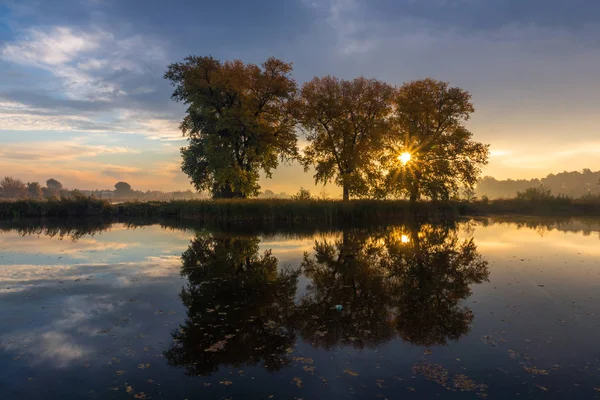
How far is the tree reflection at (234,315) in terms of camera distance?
639 cm

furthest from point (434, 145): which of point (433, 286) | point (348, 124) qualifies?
point (433, 286)

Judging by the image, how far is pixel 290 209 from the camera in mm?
36938

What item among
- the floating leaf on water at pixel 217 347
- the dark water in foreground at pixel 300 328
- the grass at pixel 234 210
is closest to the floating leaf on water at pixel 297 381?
the dark water in foreground at pixel 300 328

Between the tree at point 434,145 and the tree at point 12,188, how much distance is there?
13803cm

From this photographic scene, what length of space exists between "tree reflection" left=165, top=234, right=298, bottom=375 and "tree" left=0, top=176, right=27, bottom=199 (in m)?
149

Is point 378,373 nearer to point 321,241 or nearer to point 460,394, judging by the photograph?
point 460,394

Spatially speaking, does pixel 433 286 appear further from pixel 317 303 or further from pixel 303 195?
pixel 303 195

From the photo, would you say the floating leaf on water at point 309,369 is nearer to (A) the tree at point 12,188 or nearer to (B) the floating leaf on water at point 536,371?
(B) the floating leaf on water at point 536,371

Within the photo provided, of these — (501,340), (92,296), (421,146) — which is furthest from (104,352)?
(421,146)

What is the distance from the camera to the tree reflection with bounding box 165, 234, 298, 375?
21.0 ft

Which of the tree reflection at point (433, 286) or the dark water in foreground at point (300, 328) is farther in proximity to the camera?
the tree reflection at point (433, 286)

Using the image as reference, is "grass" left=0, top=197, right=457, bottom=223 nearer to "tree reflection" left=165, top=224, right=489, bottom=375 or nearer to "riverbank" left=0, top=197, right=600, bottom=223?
"riverbank" left=0, top=197, right=600, bottom=223

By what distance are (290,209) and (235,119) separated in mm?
13847

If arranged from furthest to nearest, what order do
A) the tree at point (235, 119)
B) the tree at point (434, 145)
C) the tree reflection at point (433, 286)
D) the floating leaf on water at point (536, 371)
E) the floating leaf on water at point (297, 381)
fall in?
the tree at point (434, 145)
the tree at point (235, 119)
the tree reflection at point (433, 286)
the floating leaf on water at point (536, 371)
the floating leaf on water at point (297, 381)
